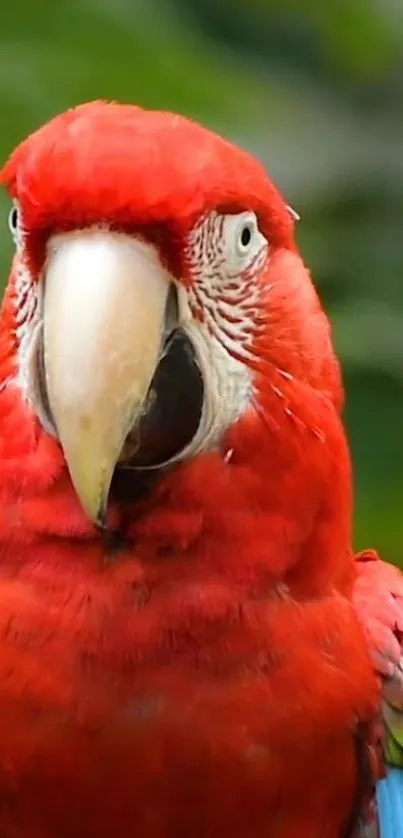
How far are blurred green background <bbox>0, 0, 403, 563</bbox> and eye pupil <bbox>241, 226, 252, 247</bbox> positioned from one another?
0.58 metres

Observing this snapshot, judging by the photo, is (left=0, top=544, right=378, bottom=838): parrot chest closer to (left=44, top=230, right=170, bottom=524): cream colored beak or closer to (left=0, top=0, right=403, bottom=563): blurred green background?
(left=44, top=230, right=170, bottom=524): cream colored beak

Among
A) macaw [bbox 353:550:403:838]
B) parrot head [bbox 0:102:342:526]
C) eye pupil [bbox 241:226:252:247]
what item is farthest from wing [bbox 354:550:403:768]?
eye pupil [bbox 241:226:252:247]

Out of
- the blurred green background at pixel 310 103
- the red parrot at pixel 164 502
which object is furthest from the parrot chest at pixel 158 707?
the blurred green background at pixel 310 103

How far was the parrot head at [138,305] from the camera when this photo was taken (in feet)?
2.77

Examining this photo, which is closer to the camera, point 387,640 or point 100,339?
point 100,339

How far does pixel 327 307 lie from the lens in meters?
1.73

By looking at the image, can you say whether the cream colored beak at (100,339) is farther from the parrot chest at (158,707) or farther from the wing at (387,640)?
the wing at (387,640)

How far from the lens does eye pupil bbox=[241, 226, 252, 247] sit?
0.95 m

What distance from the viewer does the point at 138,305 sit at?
0.85 meters

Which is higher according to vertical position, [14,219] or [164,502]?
[14,219]

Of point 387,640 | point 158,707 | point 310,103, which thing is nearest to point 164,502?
point 158,707

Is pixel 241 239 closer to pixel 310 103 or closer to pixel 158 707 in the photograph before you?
pixel 158 707

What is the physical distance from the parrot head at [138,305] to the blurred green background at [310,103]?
577 millimetres

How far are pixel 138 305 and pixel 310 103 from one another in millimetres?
1029
